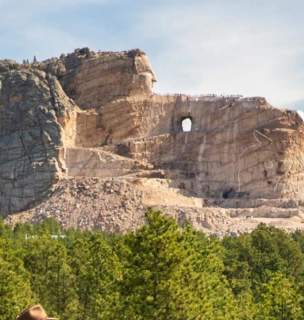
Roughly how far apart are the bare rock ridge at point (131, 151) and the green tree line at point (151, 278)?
31.9 meters

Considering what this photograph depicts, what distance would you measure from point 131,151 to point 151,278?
77.0 m

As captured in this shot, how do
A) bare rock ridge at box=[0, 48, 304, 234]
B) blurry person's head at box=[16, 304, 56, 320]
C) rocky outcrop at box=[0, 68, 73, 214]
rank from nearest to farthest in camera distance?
blurry person's head at box=[16, 304, 56, 320] → bare rock ridge at box=[0, 48, 304, 234] → rocky outcrop at box=[0, 68, 73, 214]

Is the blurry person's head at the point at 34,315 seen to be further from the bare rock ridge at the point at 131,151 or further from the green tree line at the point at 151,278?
the bare rock ridge at the point at 131,151

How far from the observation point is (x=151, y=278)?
32125mm

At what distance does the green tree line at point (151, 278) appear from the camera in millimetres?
32125

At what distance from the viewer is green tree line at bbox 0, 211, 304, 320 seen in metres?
32.1

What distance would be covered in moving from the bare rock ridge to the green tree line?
1257 inches

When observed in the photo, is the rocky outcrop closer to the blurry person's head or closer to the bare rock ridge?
the bare rock ridge

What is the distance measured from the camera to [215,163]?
108500 millimetres

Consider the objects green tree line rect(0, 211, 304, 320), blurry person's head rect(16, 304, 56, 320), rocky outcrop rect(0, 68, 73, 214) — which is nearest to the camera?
blurry person's head rect(16, 304, 56, 320)

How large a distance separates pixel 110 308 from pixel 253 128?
73471 millimetres

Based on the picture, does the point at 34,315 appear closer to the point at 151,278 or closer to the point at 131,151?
the point at 151,278

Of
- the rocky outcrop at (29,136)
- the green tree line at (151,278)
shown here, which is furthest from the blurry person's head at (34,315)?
the rocky outcrop at (29,136)

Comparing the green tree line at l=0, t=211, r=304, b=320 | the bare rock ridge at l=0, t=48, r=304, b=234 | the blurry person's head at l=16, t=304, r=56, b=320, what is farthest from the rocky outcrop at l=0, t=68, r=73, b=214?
the blurry person's head at l=16, t=304, r=56, b=320
